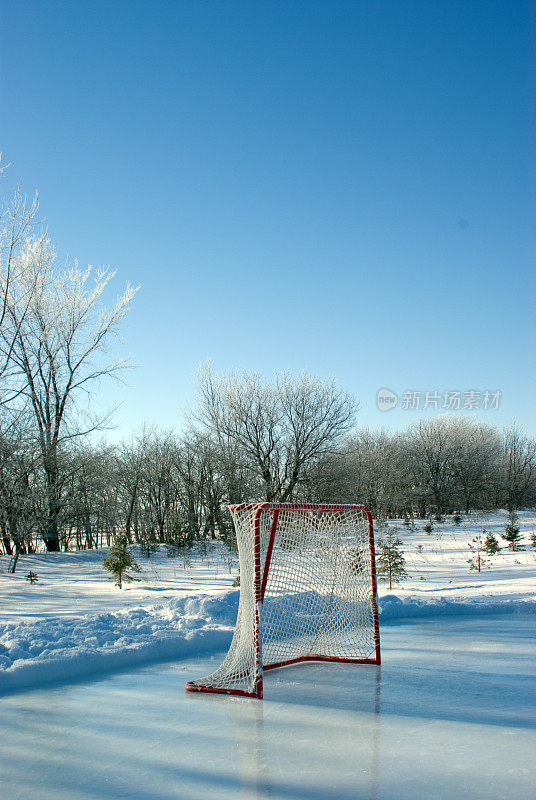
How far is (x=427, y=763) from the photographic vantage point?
8.96 feet

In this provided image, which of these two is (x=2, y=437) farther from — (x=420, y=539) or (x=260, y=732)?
(x=420, y=539)

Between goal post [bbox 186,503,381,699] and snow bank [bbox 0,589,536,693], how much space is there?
1.84 feet

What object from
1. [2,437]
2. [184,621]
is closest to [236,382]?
[2,437]

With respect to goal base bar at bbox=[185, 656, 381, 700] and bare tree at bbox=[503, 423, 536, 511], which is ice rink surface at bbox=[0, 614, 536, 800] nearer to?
goal base bar at bbox=[185, 656, 381, 700]

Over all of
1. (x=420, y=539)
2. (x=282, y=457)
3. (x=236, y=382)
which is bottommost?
(x=420, y=539)

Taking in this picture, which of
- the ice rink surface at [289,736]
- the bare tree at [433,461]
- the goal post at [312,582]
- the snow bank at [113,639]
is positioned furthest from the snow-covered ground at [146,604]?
the bare tree at [433,461]

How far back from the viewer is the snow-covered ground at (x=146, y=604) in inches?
186

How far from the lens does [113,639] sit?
515cm

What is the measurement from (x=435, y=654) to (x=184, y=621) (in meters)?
2.28

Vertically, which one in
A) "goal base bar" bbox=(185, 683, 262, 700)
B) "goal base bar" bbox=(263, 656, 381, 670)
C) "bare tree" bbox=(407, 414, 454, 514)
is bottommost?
"goal base bar" bbox=(263, 656, 381, 670)

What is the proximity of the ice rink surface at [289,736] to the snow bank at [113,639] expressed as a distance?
0.23m

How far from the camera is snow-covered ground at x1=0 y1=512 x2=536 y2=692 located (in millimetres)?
4723

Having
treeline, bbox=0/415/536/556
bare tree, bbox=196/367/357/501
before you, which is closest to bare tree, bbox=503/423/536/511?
treeline, bbox=0/415/536/556

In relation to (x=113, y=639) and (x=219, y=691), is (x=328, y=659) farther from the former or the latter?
(x=113, y=639)
